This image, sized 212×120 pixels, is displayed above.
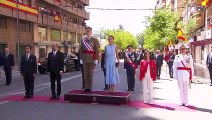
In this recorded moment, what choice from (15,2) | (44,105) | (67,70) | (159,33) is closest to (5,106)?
(44,105)

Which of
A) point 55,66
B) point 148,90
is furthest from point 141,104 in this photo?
point 55,66

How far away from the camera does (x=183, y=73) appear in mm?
11141

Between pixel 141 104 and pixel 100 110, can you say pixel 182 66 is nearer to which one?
pixel 141 104

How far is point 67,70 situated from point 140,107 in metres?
19.2

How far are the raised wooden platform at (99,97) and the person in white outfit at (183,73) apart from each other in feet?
5.30

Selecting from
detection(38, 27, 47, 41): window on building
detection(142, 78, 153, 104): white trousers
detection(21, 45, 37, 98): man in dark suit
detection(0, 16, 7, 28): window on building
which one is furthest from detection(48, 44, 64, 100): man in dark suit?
detection(38, 27, 47, 41): window on building

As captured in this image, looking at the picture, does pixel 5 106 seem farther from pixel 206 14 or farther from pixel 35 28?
pixel 35 28

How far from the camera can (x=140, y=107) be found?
10.9 metres

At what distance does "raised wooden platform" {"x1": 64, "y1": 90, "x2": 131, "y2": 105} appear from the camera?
36.4 ft

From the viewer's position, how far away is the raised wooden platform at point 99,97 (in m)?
11.1

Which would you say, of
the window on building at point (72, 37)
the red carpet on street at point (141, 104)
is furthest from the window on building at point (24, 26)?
the red carpet on street at point (141, 104)

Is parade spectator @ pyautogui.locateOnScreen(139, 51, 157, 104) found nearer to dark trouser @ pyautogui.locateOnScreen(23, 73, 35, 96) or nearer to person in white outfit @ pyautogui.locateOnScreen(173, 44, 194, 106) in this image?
person in white outfit @ pyautogui.locateOnScreen(173, 44, 194, 106)

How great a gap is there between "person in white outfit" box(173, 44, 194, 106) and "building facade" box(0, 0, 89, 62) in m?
23.0

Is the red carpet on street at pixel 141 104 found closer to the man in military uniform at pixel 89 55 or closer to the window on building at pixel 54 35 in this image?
the man in military uniform at pixel 89 55
